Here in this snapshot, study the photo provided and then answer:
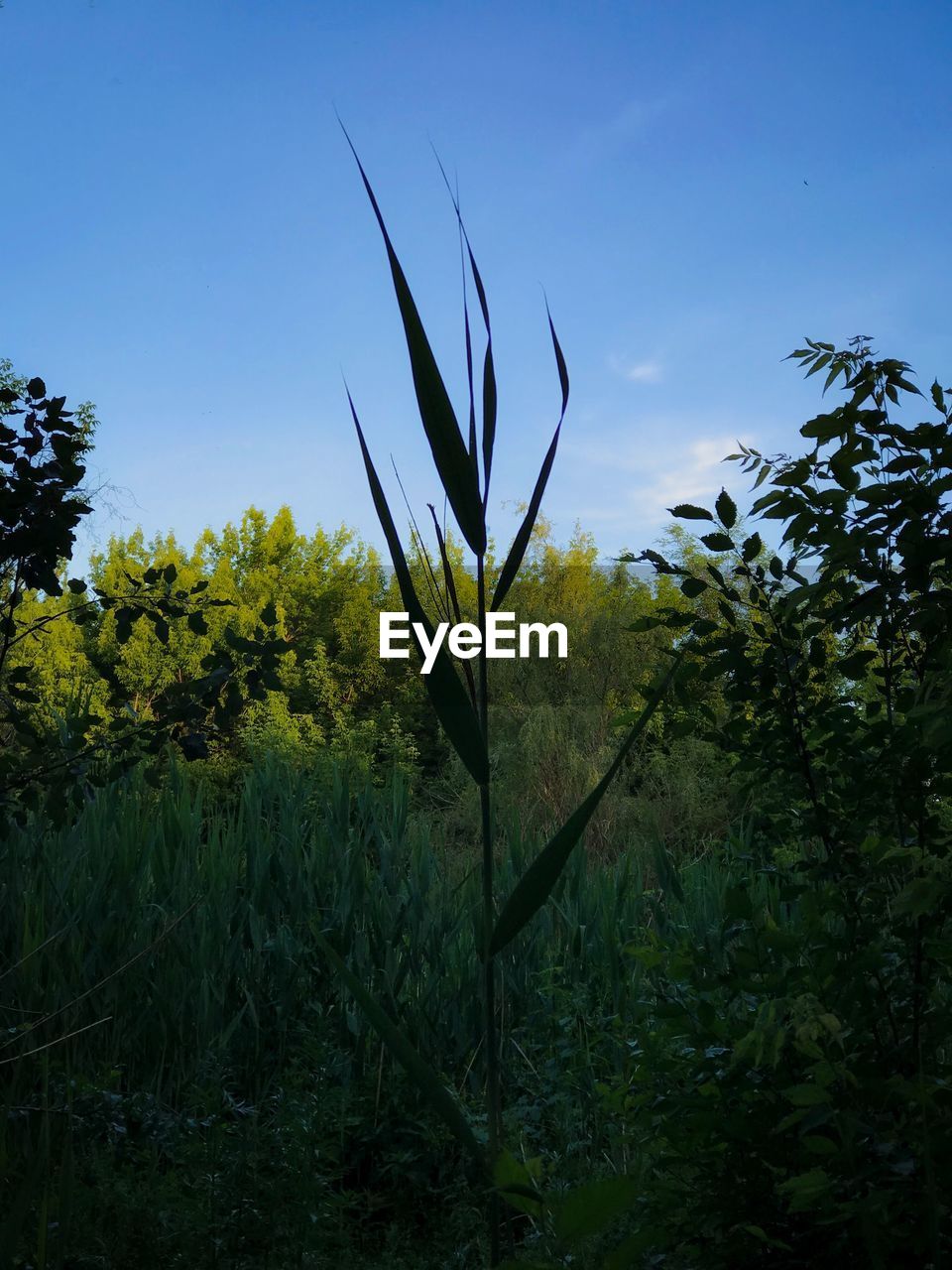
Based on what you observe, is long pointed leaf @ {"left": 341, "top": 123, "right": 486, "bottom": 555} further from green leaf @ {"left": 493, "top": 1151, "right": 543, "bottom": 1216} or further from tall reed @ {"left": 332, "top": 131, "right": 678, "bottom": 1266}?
green leaf @ {"left": 493, "top": 1151, "right": 543, "bottom": 1216}

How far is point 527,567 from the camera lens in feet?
46.8

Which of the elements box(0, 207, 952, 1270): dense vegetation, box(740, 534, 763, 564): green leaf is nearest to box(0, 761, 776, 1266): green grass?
box(0, 207, 952, 1270): dense vegetation

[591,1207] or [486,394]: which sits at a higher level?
[486,394]

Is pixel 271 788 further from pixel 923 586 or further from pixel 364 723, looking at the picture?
pixel 364 723

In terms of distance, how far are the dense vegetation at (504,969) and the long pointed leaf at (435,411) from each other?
2cm

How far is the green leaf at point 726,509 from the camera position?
1.77 m

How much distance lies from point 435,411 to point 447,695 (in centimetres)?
29

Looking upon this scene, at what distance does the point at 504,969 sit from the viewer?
357cm

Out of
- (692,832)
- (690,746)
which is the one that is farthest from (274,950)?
(690,746)

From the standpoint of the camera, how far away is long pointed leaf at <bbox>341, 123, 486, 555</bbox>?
1078 mm

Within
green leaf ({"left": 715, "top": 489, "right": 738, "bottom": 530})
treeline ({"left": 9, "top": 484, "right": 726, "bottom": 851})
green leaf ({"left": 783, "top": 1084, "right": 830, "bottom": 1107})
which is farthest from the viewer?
treeline ({"left": 9, "top": 484, "right": 726, "bottom": 851})

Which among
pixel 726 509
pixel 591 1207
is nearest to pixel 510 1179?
pixel 591 1207

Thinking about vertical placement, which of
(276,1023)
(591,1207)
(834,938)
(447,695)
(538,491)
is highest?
(538,491)

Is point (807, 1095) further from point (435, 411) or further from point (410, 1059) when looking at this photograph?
point (435, 411)
